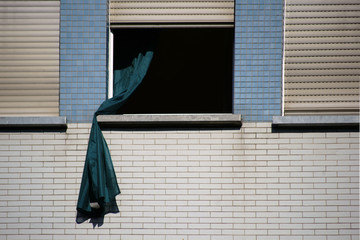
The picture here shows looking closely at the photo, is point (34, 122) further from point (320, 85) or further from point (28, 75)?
point (320, 85)

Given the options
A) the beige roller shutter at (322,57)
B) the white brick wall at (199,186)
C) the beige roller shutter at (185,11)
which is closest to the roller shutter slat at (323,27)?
the beige roller shutter at (322,57)

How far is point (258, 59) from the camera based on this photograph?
21.1 ft

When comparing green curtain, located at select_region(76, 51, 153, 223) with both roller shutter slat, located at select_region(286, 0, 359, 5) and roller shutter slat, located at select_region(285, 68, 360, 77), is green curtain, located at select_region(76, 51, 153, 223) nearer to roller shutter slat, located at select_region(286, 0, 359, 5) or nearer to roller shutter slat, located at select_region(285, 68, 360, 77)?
roller shutter slat, located at select_region(285, 68, 360, 77)

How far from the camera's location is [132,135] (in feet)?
21.0

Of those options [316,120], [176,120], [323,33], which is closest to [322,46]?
[323,33]

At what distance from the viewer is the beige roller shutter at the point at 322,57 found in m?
6.40

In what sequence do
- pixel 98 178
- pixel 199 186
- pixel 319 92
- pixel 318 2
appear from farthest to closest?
1. pixel 318 2
2. pixel 319 92
3. pixel 199 186
4. pixel 98 178

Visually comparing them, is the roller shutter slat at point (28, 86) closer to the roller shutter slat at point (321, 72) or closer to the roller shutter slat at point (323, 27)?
the roller shutter slat at point (321, 72)

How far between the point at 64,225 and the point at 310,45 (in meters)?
4.58

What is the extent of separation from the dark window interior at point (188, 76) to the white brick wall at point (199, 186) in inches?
51.2

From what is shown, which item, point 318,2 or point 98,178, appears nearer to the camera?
point 98,178

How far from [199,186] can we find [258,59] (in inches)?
82.8

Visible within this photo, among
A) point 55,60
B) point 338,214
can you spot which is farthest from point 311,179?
point 55,60

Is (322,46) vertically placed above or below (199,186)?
above
